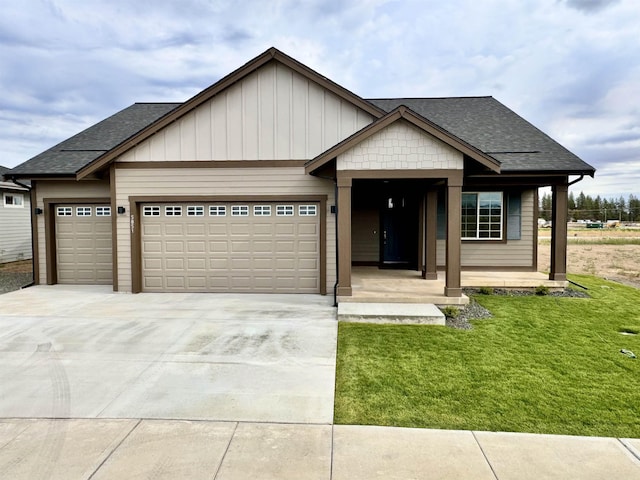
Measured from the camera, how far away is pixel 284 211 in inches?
391

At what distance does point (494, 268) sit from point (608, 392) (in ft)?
26.5

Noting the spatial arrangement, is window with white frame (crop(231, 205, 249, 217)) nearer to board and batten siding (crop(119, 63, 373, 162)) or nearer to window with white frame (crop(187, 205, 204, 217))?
window with white frame (crop(187, 205, 204, 217))

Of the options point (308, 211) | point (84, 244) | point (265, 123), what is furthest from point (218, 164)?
point (84, 244)

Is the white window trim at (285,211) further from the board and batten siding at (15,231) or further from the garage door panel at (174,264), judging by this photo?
the board and batten siding at (15,231)

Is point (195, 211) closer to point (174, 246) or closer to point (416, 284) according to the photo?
point (174, 246)

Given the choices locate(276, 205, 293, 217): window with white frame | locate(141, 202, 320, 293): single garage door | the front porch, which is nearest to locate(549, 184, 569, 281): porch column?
the front porch

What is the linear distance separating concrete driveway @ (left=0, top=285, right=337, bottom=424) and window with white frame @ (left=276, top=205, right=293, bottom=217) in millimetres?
2154

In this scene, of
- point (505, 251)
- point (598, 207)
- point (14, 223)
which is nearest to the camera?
point (505, 251)

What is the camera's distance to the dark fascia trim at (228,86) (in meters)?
9.28

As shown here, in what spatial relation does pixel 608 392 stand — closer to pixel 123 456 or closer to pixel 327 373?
pixel 327 373

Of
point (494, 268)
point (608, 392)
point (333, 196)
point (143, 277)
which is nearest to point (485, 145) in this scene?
point (494, 268)

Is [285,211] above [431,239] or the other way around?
above

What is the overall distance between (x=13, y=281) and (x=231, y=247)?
724 centimetres

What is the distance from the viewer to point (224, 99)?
31.6ft
